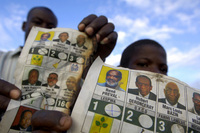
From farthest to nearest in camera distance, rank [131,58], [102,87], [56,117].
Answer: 1. [131,58]
2. [102,87]
3. [56,117]

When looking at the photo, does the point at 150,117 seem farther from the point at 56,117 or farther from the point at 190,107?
the point at 56,117

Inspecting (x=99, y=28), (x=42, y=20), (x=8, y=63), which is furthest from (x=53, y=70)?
(x=8, y=63)

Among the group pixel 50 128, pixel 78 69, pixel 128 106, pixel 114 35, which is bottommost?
pixel 50 128

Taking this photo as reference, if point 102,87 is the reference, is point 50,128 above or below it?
below

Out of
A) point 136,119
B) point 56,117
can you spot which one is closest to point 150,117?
point 136,119

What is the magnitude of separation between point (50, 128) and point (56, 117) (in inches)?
1.3

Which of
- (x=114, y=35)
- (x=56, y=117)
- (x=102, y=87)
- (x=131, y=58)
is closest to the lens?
(x=56, y=117)

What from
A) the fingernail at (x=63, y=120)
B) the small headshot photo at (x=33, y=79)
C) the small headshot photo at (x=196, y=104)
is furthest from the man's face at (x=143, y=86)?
the small headshot photo at (x=33, y=79)

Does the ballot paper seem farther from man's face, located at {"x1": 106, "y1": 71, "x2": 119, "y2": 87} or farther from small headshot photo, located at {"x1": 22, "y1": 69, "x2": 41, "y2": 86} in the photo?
man's face, located at {"x1": 106, "y1": 71, "x2": 119, "y2": 87}

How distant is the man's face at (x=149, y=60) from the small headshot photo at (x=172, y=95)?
26cm

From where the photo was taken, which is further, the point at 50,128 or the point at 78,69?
the point at 78,69

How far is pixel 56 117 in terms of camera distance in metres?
0.34

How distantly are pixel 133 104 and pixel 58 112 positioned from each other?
0.24m

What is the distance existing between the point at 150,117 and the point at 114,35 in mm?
390
